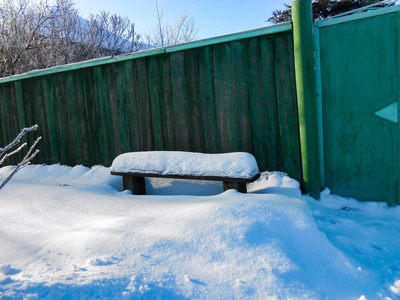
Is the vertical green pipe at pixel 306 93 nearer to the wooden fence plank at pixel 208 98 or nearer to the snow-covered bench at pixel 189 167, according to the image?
the snow-covered bench at pixel 189 167

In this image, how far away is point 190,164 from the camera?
3.22 meters

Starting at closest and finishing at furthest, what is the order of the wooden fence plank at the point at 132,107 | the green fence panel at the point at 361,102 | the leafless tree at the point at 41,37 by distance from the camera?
the green fence panel at the point at 361,102 < the wooden fence plank at the point at 132,107 < the leafless tree at the point at 41,37

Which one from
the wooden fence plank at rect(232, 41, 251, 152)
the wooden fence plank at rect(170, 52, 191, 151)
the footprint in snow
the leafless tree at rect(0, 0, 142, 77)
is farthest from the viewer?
→ the leafless tree at rect(0, 0, 142, 77)

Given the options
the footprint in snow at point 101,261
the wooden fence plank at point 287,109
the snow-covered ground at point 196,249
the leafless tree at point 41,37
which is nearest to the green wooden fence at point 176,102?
the wooden fence plank at point 287,109

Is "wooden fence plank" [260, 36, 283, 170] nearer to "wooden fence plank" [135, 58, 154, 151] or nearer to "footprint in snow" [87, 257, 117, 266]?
"wooden fence plank" [135, 58, 154, 151]

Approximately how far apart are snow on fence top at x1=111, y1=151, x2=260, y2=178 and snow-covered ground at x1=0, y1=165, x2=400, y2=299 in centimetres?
27

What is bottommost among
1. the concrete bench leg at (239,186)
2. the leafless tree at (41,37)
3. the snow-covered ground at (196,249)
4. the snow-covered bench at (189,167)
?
the snow-covered ground at (196,249)

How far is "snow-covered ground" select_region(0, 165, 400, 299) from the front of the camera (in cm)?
155

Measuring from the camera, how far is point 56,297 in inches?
54.8

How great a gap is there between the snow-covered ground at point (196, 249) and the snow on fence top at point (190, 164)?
0.90 feet

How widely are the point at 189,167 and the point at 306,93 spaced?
4.47 feet

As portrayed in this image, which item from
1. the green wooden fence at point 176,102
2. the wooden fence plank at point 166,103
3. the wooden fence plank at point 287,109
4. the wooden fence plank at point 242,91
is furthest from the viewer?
the wooden fence plank at point 166,103

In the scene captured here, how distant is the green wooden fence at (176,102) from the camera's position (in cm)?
339

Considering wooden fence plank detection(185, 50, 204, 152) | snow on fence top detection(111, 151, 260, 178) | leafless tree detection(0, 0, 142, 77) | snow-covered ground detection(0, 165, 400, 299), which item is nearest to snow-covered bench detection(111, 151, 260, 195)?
snow on fence top detection(111, 151, 260, 178)
